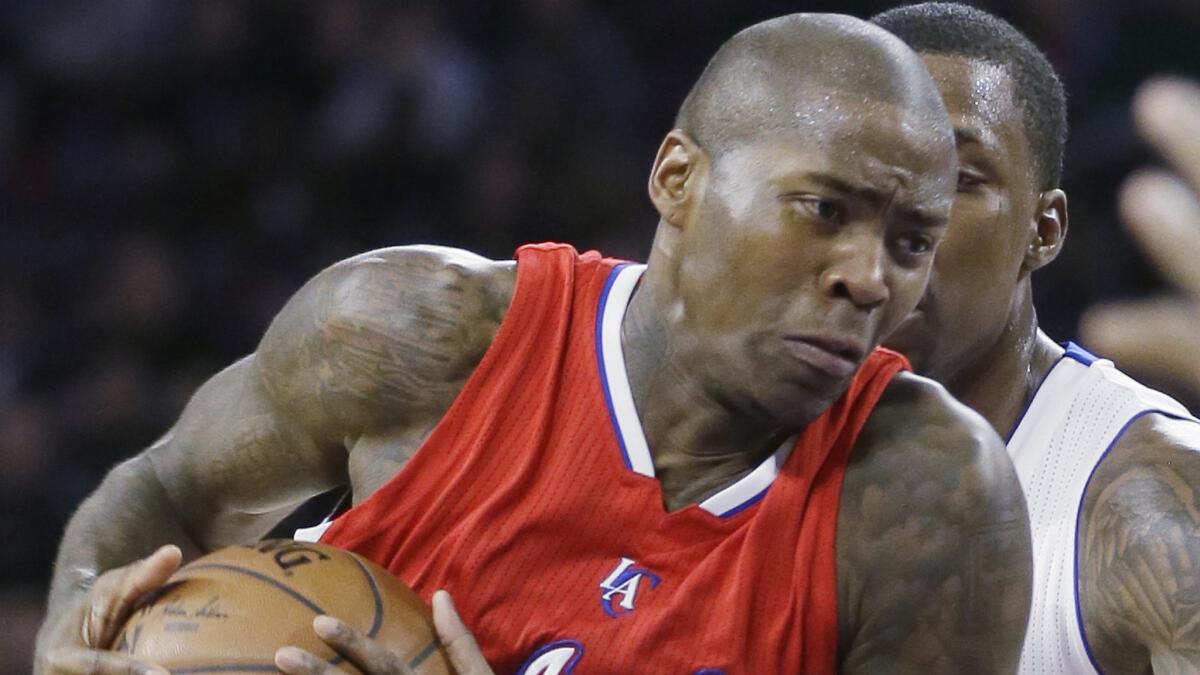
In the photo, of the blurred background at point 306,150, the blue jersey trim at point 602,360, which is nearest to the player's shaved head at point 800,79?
the blue jersey trim at point 602,360

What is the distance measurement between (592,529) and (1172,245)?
1.29 metres

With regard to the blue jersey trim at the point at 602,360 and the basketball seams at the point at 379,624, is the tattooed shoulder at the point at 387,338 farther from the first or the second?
the basketball seams at the point at 379,624

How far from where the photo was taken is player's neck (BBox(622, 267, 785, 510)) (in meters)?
2.45

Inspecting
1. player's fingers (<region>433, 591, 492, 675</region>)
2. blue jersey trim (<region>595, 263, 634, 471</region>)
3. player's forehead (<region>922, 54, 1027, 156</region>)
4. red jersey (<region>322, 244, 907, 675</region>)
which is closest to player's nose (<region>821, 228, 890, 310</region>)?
red jersey (<region>322, 244, 907, 675</region>)

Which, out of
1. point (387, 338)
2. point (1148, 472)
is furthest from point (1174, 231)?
point (1148, 472)

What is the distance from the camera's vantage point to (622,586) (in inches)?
92.2

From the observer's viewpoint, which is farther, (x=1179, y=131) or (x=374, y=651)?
(x=374, y=651)

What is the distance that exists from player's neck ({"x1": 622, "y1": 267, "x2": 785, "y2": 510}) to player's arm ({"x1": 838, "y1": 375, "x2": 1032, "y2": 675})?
0.61 ft

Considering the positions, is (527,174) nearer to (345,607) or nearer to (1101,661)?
(1101,661)

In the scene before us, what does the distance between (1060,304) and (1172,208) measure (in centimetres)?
475

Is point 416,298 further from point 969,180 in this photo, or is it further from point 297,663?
point 969,180

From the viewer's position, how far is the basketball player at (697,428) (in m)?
2.28

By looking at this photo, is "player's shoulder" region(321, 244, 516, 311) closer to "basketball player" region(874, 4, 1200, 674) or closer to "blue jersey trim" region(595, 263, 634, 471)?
"blue jersey trim" region(595, 263, 634, 471)

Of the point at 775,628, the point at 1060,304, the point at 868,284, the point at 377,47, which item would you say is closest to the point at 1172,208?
the point at 868,284
